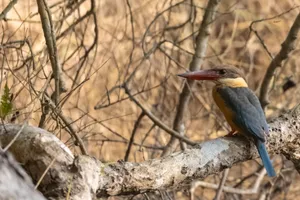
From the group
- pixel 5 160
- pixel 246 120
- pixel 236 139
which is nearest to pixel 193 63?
pixel 246 120

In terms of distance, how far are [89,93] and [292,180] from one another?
196cm

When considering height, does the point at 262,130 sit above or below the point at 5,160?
below

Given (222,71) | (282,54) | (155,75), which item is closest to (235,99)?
(222,71)

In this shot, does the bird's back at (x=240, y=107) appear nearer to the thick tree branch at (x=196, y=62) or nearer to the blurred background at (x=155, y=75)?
the thick tree branch at (x=196, y=62)

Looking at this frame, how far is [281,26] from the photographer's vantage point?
728 cm

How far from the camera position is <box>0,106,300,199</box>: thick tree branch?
6.48ft

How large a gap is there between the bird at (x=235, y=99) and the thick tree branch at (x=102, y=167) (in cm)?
45

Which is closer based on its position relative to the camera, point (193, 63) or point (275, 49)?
point (193, 63)

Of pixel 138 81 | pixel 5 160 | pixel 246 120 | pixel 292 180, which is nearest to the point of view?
pixel 5 160

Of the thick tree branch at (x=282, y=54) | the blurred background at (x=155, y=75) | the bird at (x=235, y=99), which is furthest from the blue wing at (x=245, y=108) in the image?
the blurred background at (x=155, y=75)

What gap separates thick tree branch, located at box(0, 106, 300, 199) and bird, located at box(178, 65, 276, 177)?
0.45 m

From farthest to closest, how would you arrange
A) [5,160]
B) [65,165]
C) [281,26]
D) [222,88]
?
[281,26] < [222,88] < [65,165] < [5,160]

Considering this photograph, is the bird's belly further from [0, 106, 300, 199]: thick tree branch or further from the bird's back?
[0, 106, 300, 199]: thick tree branch

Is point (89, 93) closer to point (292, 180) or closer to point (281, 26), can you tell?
point (292, 180)
